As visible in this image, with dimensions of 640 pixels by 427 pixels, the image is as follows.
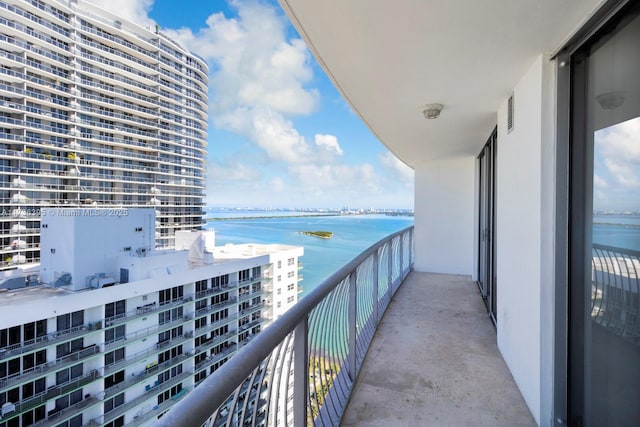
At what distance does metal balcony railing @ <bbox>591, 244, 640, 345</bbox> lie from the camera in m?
1.16

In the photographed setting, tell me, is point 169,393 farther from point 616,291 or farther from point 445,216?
point 616,291

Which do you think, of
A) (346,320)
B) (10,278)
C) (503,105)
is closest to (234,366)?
(346,320)

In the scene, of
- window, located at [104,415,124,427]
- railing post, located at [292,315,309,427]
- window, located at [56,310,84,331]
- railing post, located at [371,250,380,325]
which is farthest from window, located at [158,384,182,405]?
railing post, located at [292,315,309,427]

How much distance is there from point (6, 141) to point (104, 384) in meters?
19.1

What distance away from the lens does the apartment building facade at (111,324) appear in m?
7.23

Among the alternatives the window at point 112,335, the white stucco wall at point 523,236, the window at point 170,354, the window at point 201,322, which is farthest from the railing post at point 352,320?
the window at point 201,322

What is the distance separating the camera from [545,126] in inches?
68.9

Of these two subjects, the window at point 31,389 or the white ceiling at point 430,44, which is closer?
the white ceiling at point 430,44

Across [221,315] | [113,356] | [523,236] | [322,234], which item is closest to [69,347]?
[113,356]

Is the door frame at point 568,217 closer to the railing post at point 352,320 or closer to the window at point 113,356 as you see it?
the railing post at point 352,320

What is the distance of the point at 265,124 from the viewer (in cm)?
4472

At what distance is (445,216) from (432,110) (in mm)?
3699

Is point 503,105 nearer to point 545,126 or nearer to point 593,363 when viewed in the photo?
point 545,126

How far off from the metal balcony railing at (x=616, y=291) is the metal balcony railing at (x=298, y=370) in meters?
1.26
